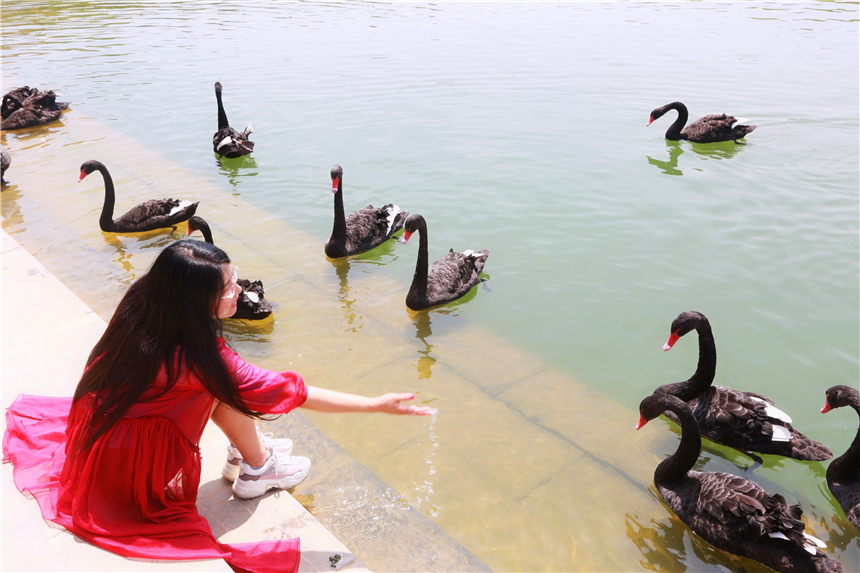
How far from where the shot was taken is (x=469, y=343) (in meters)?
5.87

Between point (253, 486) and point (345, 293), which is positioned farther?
point (345, 293)

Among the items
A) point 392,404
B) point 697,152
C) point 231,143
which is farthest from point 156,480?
point 697,152

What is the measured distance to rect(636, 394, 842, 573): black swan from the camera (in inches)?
137

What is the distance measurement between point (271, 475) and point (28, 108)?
1172 cm

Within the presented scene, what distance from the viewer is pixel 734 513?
363cm

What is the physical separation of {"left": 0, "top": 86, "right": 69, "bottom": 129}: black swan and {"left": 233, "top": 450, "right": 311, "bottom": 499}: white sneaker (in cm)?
1135

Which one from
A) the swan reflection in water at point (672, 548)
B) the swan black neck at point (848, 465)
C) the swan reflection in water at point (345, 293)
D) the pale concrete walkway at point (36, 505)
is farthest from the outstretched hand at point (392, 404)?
the swan reflection in water at point (345, 293)

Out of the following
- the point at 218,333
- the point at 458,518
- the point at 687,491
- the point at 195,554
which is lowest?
the point at 458,518

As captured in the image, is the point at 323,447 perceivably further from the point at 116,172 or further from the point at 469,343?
the point at 116,172

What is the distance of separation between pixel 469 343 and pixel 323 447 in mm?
1977

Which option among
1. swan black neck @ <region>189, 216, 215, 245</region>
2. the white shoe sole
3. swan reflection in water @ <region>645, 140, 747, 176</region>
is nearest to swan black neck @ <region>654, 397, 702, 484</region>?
the white shoe sole

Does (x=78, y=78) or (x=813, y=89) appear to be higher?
(x=813, y=89)

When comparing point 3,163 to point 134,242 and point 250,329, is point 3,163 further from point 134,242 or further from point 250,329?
point 250,329

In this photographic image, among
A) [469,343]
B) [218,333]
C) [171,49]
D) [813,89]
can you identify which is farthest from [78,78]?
[813,89]
